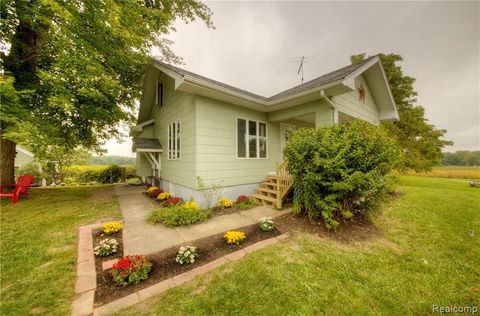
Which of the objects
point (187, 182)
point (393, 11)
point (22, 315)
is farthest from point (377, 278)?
point (393, 11)

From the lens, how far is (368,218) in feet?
15.4

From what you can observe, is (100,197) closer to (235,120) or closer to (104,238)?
(104,238)

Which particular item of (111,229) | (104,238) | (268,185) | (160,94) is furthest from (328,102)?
(160,94)

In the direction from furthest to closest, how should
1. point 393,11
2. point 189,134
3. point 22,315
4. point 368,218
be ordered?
point 393,11 < point 189,134 < point 368,218 < point 22,315

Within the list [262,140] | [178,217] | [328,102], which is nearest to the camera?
[178,217]

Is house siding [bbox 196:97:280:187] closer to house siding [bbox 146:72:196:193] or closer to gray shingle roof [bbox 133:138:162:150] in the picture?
house siding [bbox 146:72:196:193]

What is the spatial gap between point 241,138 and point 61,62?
22.1 ft

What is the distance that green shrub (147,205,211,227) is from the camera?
4621mm

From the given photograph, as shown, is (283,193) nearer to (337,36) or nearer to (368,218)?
(368,218)

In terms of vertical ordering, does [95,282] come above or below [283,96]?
below

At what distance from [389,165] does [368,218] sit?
1485mm

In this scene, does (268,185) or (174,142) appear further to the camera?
(174,142)
